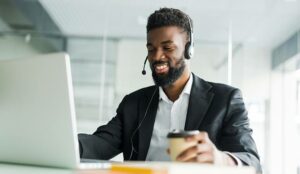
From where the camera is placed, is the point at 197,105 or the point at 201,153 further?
the point at 197,105

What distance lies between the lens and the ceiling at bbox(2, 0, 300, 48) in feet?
13.7

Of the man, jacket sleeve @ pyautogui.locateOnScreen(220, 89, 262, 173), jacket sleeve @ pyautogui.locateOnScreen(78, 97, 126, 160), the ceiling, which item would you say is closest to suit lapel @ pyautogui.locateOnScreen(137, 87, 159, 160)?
the man

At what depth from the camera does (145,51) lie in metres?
4.36

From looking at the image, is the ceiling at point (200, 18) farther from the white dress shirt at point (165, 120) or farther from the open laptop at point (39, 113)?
the open laptop at point (39, 113)

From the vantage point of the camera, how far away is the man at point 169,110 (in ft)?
4.30

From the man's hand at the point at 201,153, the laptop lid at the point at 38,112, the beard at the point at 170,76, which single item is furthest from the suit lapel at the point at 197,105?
the laptop lid at the point at 38,112

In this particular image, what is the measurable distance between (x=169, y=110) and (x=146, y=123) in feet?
0.35

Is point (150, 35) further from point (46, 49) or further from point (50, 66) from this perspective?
point (46, 49)

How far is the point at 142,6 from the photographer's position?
4.29 meters

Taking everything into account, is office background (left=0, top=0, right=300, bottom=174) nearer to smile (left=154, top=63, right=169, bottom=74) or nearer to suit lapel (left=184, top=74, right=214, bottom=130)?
smile (left=154, top=63, right=169, bottom=74)

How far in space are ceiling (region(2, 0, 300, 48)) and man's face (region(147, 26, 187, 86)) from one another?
8.75ft

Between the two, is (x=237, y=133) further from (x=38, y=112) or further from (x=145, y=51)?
(x=145, y=51)

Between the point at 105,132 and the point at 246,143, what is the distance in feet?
1.84

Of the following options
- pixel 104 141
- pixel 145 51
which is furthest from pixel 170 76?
pixel 145 51
